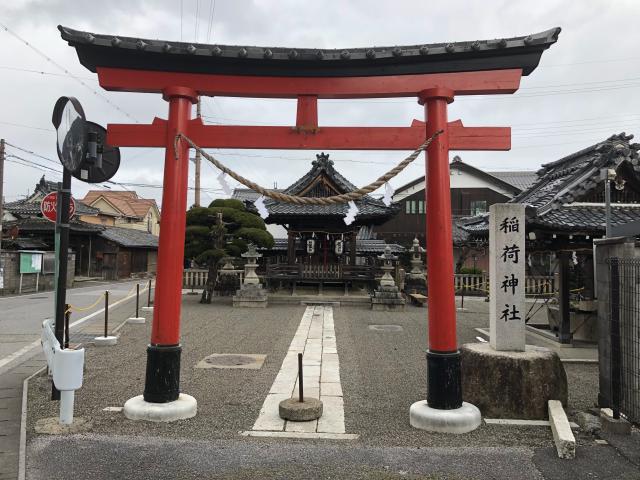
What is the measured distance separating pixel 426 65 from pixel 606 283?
364 centimetres

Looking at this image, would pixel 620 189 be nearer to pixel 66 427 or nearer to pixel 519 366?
pixel 519 366

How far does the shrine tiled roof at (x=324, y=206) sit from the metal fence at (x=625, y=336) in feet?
51.3

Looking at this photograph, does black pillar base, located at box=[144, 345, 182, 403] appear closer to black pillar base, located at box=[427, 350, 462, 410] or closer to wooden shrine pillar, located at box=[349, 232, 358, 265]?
black pillar base, located at box=[427, 350, 462, 410]

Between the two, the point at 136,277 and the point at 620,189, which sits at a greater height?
the point at 620,189

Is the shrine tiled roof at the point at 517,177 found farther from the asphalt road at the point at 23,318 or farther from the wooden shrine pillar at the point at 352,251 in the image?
the asphalt road at the point at 23,318

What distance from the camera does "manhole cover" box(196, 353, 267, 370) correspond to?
27.3 feet

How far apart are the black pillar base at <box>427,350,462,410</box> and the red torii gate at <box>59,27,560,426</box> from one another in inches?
0.4

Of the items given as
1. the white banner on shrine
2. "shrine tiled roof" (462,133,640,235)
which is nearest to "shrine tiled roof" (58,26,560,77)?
the white banner on shrine

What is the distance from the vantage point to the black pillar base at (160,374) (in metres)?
5.31

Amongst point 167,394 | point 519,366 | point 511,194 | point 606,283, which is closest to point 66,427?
point 167,394

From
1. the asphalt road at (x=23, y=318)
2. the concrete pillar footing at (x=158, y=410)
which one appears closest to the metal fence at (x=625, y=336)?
the concrete pillar footing at (x=158, y=410)

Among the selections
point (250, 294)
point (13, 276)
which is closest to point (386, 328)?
point (250, 294)

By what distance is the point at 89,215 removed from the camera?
44625mm

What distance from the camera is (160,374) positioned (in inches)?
209
